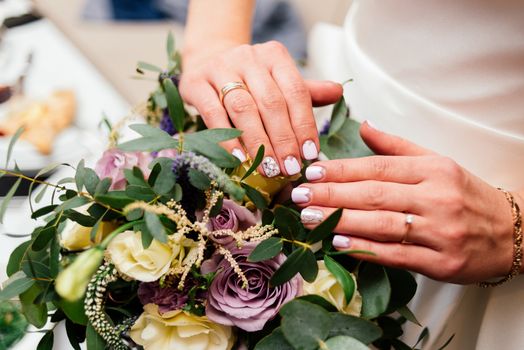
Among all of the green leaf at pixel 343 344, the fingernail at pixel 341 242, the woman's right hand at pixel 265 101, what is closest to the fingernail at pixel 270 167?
the woman's right hand at pixel 265 101

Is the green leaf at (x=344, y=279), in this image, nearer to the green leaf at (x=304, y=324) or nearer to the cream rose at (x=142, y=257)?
the green leaf at (x=304, y=324)

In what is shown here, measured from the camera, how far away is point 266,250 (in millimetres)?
450

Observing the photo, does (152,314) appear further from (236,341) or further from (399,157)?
(399,157)

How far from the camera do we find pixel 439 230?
541 millimetres

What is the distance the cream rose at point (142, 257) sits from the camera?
447 mm

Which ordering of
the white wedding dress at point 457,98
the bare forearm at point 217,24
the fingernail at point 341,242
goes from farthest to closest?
the bare forearm at point 217,24
the white wedding dress at point 457,98
the fingernail at point 341,242

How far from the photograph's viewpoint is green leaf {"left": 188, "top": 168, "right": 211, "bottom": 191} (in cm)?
45

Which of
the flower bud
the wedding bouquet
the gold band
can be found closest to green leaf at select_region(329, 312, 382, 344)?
the wedding bouquet

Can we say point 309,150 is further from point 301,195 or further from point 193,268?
point 193,268

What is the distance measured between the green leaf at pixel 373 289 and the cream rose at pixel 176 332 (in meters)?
0.15

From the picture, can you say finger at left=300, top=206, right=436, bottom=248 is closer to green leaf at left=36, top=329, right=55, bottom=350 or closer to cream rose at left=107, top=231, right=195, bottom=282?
cream rose at left=107, top=231, right=195, bottom=282

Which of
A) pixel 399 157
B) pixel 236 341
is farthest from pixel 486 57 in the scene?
pixel 236 341

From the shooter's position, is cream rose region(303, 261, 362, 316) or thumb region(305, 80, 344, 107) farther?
thumb region(305, 80, 344, 107)

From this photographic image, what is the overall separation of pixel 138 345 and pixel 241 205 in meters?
0.19
